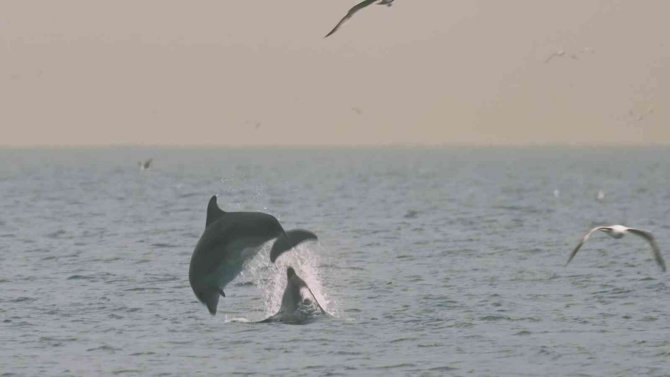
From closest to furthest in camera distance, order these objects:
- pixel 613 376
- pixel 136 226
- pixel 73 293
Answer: pixel 613 376 < pixel 73 293 < pixel 136 226

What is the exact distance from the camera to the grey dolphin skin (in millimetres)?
24047

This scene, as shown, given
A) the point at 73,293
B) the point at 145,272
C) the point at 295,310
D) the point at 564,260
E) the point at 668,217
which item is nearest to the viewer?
the point at 295,310

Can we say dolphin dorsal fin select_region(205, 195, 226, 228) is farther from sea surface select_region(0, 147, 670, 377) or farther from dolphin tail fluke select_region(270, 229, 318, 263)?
sea surface select_region(0, 147, 670, 377)

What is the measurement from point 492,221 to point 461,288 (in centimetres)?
3052

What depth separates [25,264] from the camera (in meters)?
41.6

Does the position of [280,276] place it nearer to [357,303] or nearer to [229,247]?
[357,303]

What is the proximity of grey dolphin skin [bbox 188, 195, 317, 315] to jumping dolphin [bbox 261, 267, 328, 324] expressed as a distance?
4.31 metres

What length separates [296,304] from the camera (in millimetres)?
29188

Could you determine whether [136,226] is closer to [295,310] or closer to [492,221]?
[492,221]

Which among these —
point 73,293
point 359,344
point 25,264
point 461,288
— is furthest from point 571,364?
point 25,264

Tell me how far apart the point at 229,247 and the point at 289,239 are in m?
1.18

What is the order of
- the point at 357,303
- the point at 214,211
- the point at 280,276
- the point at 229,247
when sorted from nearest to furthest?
the point at 229,247 < the point at 214,211 < the point at 357,303 < the point at 280,276

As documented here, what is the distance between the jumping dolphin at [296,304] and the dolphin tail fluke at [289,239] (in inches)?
187

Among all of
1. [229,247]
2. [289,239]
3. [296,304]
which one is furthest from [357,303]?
[289,239]
